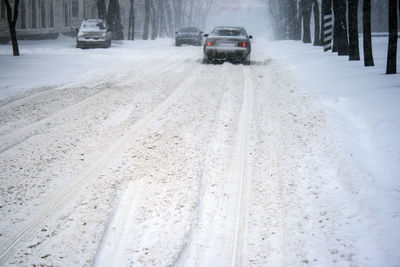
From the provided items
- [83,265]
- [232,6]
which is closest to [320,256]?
[83,265]

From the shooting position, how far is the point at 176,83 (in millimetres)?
11883

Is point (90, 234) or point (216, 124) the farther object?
point (216, 124)

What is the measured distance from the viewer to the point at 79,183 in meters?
4.86

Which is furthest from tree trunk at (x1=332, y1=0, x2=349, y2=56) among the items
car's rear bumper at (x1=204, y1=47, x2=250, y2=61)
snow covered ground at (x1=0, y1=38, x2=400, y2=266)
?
snow covered ground at (x1=0, y1=38, x2=400, y2=266)

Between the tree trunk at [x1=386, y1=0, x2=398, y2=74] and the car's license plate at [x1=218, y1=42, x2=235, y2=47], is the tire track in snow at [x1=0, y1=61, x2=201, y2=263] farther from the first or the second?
the car's license plate at [x1=218, y1=42, x2=235, y2=47]

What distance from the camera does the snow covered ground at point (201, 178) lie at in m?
3.58

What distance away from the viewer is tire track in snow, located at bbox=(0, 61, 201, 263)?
365cm

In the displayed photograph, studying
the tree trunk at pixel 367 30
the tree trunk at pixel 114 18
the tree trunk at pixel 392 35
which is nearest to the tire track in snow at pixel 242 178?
the tree trunk at pixel 392 35

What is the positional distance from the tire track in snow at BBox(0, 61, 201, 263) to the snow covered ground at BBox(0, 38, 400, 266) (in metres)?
0.02

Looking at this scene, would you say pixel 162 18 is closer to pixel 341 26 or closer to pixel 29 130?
pixel 341 26

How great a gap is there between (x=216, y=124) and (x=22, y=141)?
10.1 feet

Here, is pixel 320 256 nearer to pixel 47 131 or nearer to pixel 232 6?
pixel 47 131

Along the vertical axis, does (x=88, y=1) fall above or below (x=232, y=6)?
below

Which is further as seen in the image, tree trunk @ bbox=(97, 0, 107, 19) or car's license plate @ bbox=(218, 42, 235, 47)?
tree trunk @ bbox=(97, 0, 107, 19)
